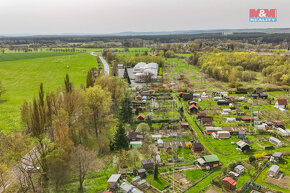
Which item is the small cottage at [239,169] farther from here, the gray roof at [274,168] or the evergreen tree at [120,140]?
the evergreen tree at [120,140]

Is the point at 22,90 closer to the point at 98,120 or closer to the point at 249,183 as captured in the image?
the point at 98,120

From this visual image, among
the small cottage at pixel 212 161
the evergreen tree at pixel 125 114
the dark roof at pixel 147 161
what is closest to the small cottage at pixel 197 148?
the small cottage at pixel 212 161

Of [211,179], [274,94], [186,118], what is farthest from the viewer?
[274,94]

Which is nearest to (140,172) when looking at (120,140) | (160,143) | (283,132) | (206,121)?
(120,140)

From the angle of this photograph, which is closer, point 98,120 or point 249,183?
point 249,183

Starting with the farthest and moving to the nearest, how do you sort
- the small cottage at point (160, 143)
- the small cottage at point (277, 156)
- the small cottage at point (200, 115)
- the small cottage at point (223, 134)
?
the small cottage at point (200, 115) < the small cottage at point (223, 134) < the small cottage at point (160, 143) < the small cottage at point (277, 156)

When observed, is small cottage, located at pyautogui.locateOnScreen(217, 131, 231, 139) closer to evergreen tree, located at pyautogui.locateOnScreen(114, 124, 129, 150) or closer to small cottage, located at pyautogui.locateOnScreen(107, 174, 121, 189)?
evergreen tree, located at pyautogui.locateOnScreen(114, 124, 129, 150)

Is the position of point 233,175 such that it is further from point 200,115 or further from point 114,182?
point 200,115

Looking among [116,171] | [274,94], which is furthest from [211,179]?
[274,94]

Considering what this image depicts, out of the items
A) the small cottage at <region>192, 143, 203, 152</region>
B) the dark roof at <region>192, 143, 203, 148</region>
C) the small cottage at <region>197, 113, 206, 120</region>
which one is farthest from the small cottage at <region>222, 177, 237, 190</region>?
the small cottage at <region>197, 113, 206, 120</region>
